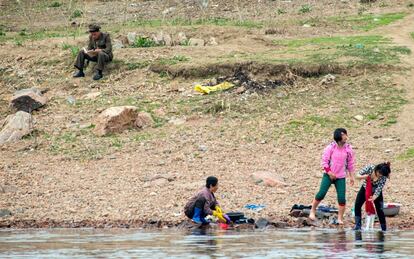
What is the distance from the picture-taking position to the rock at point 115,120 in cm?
2077

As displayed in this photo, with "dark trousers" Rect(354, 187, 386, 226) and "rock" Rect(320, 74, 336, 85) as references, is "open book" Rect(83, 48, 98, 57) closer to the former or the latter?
"rock" Rect(320, 74, 336, 85)

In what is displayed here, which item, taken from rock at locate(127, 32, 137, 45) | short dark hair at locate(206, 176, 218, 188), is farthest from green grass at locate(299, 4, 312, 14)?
short dark hair at locate(206, 176, 218, 188)

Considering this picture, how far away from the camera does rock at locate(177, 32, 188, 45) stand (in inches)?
1001

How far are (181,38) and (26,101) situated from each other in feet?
14.8

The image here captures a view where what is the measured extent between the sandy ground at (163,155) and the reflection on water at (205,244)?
88 centimetres

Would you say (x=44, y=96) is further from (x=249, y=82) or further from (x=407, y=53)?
(x=407, y=53)

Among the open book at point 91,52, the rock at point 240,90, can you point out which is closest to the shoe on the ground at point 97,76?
the open book at point 91,52

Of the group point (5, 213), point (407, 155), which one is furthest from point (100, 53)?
point (407, 155)

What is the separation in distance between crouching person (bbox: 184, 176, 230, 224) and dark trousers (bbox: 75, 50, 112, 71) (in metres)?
8.06

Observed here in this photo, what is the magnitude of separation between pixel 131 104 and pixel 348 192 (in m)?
5.79

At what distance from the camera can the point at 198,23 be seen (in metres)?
27.6

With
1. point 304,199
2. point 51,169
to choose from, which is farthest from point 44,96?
point 304,199

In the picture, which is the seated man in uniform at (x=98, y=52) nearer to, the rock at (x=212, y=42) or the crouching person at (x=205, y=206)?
the rock at (x=212, y=42)

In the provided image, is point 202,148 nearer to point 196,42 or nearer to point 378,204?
point 378,204
